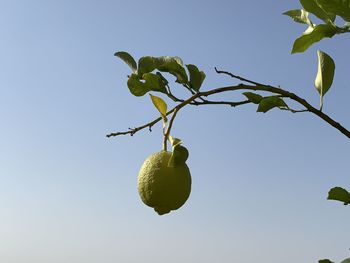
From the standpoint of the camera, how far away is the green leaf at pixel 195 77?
85.1 inches

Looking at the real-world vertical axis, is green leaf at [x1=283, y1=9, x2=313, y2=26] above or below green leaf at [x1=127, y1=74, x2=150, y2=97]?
above

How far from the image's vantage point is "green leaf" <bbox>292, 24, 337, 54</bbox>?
77.5 inches

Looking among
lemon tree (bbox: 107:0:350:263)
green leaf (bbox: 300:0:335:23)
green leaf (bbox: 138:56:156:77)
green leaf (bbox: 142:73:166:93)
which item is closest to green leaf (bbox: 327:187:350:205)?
lemon tree (bbox: 107:0:350:263)

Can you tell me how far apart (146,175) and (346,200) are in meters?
0.79

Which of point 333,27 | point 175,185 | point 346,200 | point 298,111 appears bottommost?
point 346,200

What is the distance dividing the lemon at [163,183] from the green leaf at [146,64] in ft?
1.19

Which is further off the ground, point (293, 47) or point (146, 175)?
point (293, 47)

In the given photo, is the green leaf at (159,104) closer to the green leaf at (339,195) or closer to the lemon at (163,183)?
the lemon at (163,183)

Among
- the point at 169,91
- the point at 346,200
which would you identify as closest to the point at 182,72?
the point at 169,91

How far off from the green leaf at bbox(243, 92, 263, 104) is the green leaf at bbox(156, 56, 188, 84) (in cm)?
26

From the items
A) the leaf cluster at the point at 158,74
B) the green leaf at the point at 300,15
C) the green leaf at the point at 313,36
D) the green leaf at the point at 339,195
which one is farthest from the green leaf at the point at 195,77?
the green leaf at the point at 339,195

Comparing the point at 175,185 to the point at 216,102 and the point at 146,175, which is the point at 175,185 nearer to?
the point at 146,175

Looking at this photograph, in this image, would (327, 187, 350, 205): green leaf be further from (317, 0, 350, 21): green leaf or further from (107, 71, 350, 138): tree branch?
(317, 0, 350, 21): green leaf

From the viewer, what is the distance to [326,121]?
1.98 meters
